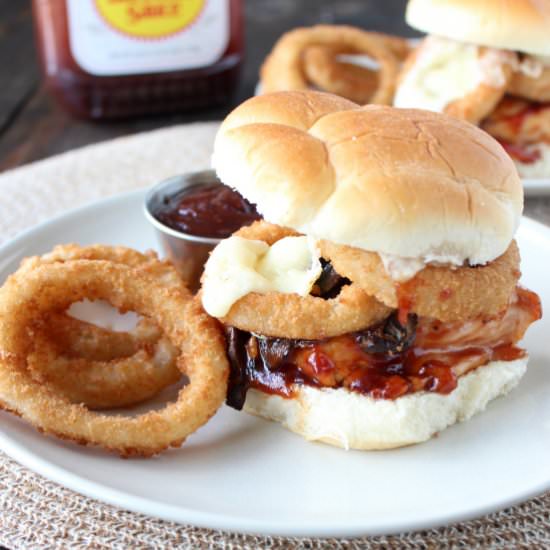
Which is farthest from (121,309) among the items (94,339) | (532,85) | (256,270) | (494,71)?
(532,85)

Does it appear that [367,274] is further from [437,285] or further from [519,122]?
[519,122]

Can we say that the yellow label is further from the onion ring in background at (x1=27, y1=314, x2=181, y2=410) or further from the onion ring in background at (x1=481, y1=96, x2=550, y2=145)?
the onion ring in background at (x1=27, y1=314, x2=181, y2=410)

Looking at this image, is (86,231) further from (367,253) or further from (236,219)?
(367,253)

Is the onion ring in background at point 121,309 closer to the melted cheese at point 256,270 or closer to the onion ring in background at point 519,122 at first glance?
the melted cheese at point 256,270

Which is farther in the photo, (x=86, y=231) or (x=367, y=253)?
(x=86, y=231)

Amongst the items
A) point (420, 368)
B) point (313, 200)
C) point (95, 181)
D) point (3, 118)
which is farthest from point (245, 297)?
point (3, 118)

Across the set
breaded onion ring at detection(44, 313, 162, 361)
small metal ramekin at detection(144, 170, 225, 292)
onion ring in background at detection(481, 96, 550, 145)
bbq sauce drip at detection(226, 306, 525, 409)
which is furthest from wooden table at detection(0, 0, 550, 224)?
breaded onion ring at detection(44, 313, 162, 361)
